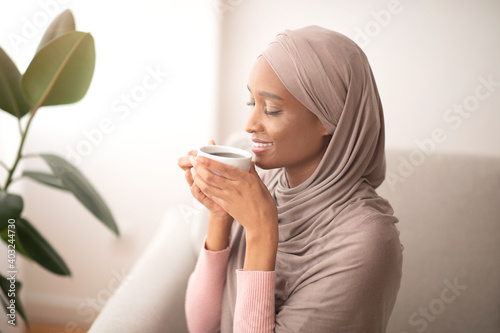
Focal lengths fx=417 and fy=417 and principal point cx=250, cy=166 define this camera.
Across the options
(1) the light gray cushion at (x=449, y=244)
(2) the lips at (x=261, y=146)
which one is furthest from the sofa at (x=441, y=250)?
(2) the lips at (x=261, y=146)

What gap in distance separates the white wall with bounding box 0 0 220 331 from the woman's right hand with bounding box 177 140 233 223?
2.98 feet

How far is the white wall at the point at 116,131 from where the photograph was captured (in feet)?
6.22

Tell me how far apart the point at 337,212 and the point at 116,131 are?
1410 millimetres

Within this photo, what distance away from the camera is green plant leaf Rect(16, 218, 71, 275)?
4.11ft

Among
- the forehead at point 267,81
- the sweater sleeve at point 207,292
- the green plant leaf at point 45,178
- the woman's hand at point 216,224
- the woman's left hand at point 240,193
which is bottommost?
the sweater sleeve at point 207,292

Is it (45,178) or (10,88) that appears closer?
(10,88)

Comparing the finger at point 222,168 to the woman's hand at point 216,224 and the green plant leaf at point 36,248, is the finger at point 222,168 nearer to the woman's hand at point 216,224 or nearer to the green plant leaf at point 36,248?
the woman's hand at point 216,224

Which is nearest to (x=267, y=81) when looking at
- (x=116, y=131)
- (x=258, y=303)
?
(x=258, y=303)

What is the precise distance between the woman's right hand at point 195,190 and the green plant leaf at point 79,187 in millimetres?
366

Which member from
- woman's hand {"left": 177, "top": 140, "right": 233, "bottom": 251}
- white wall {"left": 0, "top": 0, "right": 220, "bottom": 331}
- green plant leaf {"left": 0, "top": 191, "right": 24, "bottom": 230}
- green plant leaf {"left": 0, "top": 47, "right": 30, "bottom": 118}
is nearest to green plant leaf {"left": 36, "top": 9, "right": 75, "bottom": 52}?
green plant leaf {"left": 0, "top": 47, "right": 30, "bottom": 118}

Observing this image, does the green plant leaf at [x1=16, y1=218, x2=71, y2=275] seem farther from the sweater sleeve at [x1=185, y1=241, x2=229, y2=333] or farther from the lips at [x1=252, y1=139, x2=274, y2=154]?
the lips at [x1=252, y1=139, x2=274, y2=154]

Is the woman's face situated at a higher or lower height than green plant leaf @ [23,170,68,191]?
higher

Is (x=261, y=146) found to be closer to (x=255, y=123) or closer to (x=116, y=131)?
(x=255, y=123)

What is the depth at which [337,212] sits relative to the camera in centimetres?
96
